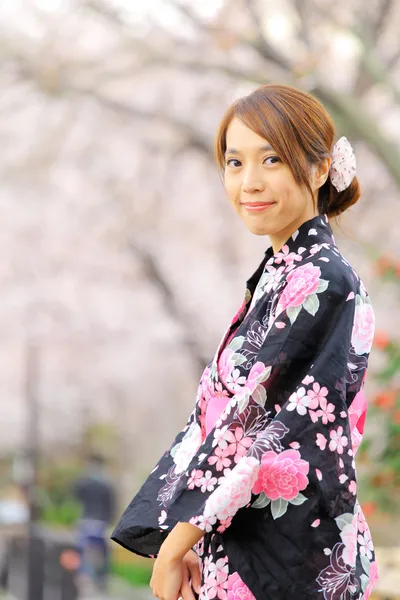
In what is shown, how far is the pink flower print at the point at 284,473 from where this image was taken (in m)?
1.40

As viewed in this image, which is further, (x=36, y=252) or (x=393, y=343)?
(x=36, y=252)

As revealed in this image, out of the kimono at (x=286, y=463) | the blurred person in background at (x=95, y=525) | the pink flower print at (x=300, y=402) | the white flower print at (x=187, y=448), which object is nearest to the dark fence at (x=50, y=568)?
the blurred person in background at (x=95, y=525)

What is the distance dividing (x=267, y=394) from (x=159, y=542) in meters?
0.31

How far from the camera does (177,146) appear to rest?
→ 777cm

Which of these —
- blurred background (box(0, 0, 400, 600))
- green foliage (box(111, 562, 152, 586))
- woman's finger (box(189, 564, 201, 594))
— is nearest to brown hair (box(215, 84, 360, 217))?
woman's finger (box(189, 564, 201, 594))

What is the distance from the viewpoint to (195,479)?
4.70ft

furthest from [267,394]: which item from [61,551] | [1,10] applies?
[1,10]

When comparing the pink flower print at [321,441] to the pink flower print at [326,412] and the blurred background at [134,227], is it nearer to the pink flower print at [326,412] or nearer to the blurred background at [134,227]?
the pink flower print at [326,412]

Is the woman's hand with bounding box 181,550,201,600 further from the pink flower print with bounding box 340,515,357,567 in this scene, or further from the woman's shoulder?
→ the woman's shoulder

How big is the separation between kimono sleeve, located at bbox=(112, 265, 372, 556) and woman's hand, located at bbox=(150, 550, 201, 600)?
0.19ft

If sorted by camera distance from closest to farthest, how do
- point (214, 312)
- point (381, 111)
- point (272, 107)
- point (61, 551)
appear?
point (272, 107), point (61, 551), point (381, 111), point (214, 312)

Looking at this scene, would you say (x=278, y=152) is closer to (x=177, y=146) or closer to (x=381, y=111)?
(x=177, y=146)

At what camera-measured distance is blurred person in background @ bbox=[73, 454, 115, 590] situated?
25.2 feet

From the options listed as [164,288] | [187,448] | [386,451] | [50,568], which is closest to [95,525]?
[50,568]
